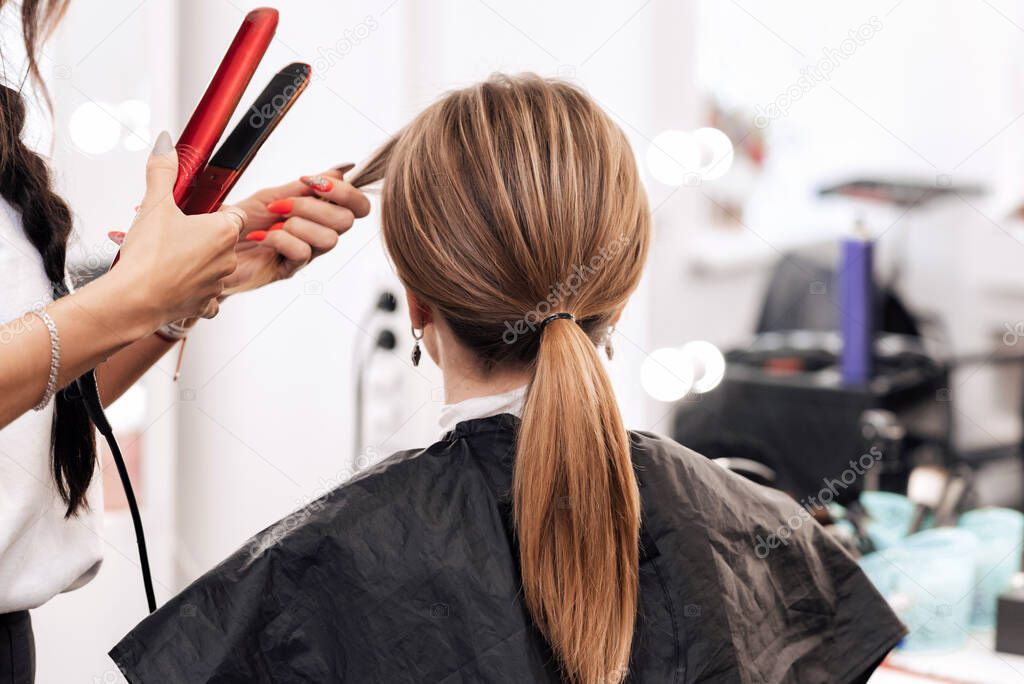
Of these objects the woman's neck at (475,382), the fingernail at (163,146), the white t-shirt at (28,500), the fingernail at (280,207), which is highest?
the fingernail at (163,146)

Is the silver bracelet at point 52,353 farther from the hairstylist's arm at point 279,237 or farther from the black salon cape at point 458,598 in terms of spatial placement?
the hairstylist's arm at point 279,237

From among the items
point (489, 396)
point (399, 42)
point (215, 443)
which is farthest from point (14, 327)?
point (399, 42)

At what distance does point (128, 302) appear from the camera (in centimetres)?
77

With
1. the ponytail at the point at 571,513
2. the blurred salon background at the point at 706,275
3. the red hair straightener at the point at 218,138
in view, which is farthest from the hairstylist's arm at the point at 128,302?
the blurred salon background at the point at 706,275

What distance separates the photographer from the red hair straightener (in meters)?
0.97

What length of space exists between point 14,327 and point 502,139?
0.55 metres

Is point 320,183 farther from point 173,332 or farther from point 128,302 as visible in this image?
point 128,302

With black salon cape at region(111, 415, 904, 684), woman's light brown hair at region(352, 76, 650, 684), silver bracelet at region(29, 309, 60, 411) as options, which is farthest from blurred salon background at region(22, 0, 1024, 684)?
silver bracelet at region(29, 309, 60, 411)

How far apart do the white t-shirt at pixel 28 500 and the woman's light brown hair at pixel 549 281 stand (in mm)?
410

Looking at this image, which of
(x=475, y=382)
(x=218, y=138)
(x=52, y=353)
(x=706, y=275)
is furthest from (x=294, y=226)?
(x=706, y=275)

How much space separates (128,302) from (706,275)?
3.12m

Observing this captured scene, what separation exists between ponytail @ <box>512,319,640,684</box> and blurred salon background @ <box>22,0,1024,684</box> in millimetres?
578

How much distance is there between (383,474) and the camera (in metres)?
Answer: 1.02

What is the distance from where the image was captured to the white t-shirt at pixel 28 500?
2.95ft
